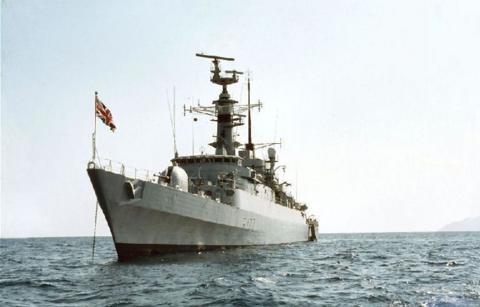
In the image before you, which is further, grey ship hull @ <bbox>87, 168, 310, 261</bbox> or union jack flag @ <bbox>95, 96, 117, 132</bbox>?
grey ship hull @ <bbox>87, 168, 310, 261</bbox>

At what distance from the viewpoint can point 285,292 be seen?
1043 centimetres

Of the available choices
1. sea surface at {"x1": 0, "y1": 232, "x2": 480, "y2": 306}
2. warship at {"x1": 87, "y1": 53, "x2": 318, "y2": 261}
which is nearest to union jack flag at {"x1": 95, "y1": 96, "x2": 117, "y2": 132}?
warship at {"x1": 87, "y1": 53, "x2": 318, "y2": 261}

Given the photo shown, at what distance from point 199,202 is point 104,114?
17.1 feet

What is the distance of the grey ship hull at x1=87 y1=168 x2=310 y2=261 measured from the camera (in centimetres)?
1673

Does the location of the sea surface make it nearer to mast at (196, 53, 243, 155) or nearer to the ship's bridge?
the ship's bridge

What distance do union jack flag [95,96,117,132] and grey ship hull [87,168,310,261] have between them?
1.69m

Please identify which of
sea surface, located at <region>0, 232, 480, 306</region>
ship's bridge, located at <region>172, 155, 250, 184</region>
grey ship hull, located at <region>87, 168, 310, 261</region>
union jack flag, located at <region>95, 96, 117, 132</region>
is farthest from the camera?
ship's bridge, located at <region>172, 155, 250, 184</region>

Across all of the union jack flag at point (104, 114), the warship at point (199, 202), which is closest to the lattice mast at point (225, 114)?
the warship at point (199, 202)

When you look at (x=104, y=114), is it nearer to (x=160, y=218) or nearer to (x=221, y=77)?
(x=160, y=218)

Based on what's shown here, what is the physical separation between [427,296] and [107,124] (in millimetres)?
11791

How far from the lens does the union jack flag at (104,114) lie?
1635cm

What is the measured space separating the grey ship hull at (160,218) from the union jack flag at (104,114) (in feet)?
5.54

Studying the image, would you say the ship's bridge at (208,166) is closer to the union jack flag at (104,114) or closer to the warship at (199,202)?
the warship at (199,202)

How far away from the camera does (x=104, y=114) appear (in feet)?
54.0
